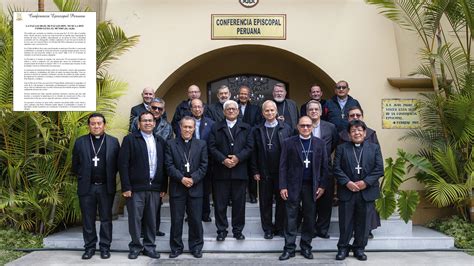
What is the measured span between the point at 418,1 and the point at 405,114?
6.32 feet

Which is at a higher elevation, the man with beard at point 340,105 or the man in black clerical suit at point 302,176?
the man with beard at point 340,105

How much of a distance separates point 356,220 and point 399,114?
280cm

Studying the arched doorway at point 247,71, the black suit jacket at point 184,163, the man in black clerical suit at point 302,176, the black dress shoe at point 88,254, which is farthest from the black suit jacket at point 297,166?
the arched doorway at point 247,71

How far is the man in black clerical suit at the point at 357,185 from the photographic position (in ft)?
22.5

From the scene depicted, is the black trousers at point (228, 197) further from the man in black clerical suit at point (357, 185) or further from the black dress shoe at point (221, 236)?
the man in black clerical suit at point (357, 185)

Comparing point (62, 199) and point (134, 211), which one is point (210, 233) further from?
point (62, 199)

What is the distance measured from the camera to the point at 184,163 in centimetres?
697

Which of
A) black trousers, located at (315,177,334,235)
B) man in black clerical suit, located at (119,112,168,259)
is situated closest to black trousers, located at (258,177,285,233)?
black trousers, located at (315,177,334,235)

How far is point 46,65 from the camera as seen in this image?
7.43 metres

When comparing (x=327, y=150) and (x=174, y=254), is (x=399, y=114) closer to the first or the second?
(x=327, y=150)

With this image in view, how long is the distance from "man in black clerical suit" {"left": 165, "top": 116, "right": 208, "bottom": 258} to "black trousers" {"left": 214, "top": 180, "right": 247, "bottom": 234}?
0.99 ft

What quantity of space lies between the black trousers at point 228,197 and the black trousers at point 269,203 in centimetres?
27

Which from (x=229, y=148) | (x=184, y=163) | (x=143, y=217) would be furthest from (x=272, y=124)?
(x=143, y=217)

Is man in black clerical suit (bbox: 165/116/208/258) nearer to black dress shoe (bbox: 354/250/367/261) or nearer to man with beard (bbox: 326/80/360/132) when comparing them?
black dress shoe (bbox: 354/250/367/261)
